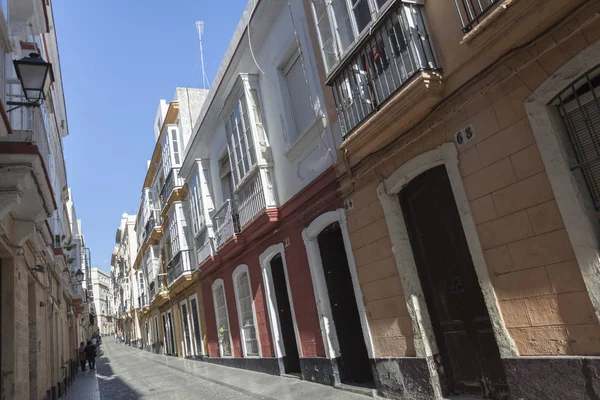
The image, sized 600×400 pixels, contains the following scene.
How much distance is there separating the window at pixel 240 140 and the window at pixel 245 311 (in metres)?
2.53

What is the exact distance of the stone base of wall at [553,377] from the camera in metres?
3.63

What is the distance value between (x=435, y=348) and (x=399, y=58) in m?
3.66

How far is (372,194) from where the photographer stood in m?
6.35

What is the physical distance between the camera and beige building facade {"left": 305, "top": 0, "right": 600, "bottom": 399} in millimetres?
3797

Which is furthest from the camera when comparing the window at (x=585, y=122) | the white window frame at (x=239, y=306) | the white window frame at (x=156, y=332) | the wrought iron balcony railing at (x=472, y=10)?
the white window frame at (x=156, y=332)

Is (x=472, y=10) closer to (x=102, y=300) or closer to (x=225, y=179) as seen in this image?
(x=225, y=179)

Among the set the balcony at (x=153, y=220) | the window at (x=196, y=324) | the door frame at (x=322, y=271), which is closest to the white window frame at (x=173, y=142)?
the window at (x=196, y=324)

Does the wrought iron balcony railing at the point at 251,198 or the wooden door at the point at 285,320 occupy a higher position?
the wrought iron balcony railing at the point at 251,198

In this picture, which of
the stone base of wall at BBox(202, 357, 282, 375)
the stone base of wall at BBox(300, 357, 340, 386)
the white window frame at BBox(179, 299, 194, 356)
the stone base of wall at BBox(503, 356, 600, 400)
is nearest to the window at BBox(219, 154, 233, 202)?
the stone base of wall at BBox(202, 357, 282, 375)

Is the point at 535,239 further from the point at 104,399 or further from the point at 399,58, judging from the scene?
the point at 104,399

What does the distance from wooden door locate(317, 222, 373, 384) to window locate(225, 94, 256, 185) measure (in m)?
A: 2.89

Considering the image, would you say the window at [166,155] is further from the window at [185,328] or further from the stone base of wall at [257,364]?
the stone base of wall at [257,364]

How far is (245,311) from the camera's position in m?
11.5

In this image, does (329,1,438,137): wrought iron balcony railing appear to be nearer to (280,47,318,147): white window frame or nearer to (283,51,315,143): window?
(280,47,318,147): white window frame
